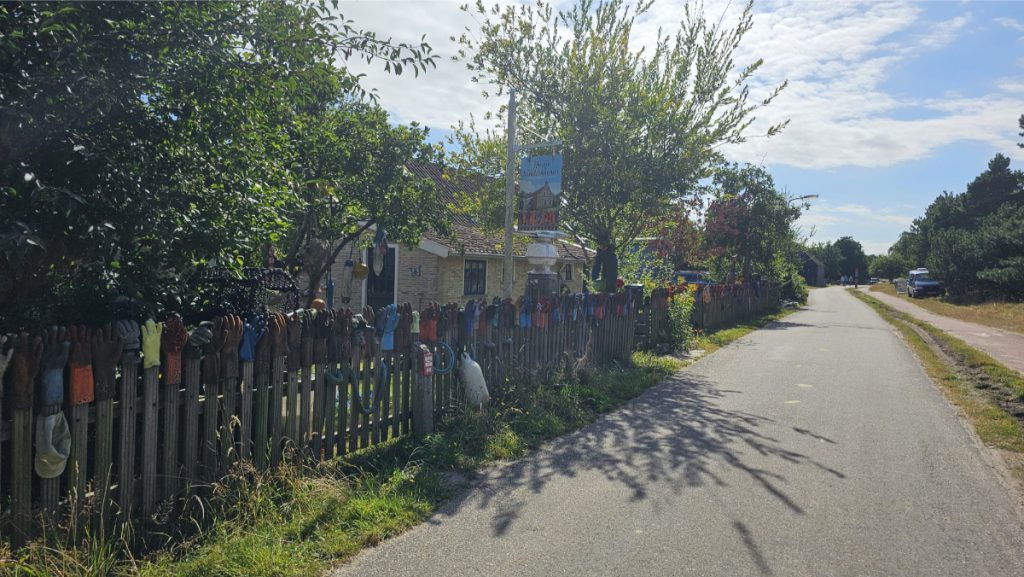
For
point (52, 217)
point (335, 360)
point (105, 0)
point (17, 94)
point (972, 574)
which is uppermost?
point (105, 0)

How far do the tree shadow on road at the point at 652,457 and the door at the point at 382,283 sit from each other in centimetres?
1095

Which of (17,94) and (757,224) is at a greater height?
(757,224)

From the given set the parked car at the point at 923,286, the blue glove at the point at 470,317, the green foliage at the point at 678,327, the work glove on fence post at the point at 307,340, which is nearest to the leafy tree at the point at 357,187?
the blue glove at the point at 470,317

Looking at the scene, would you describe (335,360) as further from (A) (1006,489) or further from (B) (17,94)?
(A) (1006,489)

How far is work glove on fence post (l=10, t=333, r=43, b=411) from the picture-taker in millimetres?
3105

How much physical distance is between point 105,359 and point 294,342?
1322 millimetres

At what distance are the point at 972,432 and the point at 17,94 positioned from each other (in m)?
8.82

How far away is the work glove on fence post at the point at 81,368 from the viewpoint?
3.31m

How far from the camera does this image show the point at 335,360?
5.00 meters

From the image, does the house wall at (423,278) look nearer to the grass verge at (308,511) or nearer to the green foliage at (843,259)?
the grass verge at (308,511)

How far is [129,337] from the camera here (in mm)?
3533

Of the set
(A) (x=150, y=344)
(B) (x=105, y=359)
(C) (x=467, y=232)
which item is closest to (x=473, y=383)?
(A) (x=150, y=344)

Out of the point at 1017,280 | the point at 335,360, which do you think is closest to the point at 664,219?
the point at 335,360

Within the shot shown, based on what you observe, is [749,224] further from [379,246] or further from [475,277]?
[379,246]
